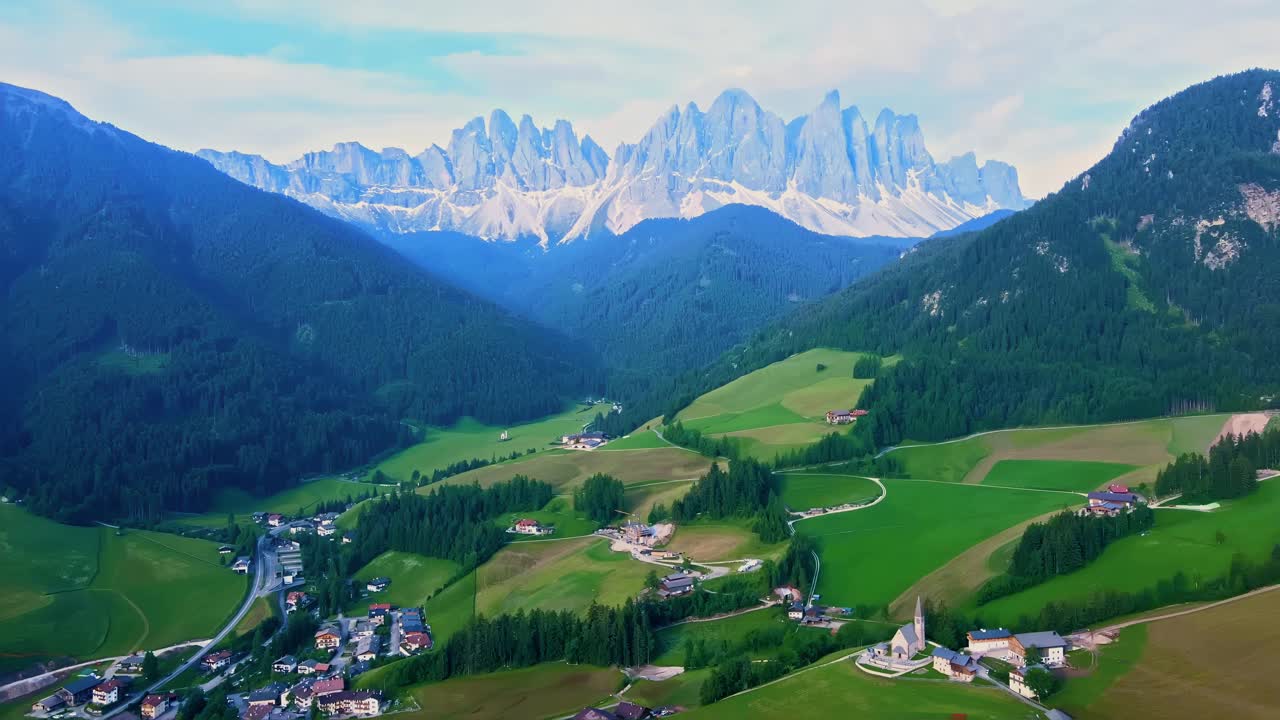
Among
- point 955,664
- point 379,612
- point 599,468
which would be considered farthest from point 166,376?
point 955,664

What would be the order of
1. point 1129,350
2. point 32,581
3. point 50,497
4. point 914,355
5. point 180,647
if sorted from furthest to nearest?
point 914,355, point 1129,350, point 50,497, point 32,581, point 180,647

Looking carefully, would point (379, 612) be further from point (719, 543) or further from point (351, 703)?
point (719, 543)

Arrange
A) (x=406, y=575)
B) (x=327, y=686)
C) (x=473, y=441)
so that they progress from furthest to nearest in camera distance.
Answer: (x=473, y=441)
(x=406, y=575)
(x=327, y=686)

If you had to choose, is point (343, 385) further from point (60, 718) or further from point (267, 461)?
point (60, 718)

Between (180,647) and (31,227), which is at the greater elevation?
(31,227)

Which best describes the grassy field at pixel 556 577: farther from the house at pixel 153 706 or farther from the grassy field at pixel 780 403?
the grassy field at pixel 780 403

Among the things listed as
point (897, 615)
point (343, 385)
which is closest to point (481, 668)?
point (897, 615)

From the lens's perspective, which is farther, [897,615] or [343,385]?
[343,385]

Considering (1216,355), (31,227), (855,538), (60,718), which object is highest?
(31,227)
